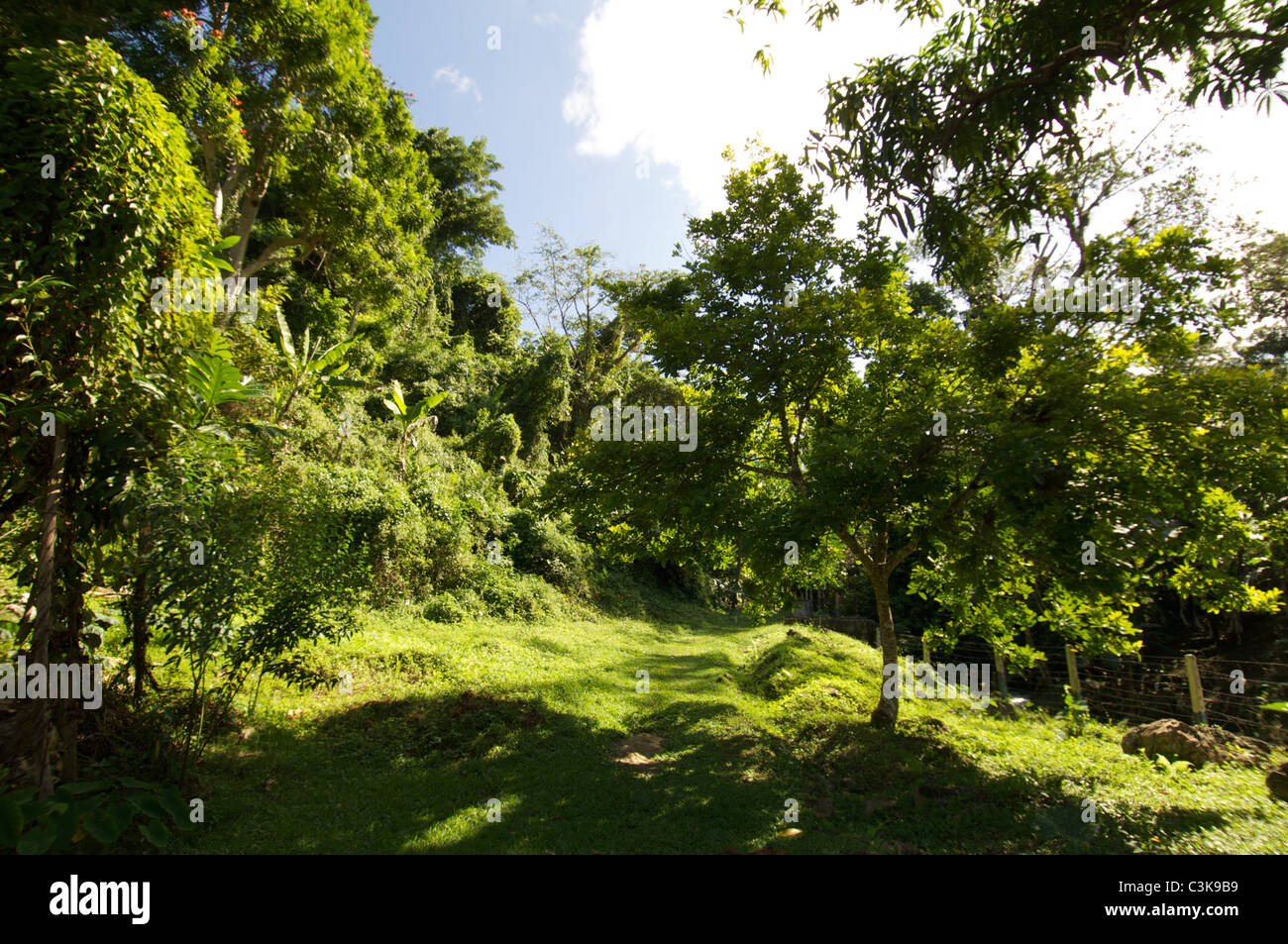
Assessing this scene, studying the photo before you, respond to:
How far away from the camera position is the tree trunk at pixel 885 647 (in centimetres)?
891

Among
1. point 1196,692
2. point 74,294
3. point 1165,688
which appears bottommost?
point 1165,688

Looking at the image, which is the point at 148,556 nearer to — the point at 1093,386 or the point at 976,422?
the point at 976,422

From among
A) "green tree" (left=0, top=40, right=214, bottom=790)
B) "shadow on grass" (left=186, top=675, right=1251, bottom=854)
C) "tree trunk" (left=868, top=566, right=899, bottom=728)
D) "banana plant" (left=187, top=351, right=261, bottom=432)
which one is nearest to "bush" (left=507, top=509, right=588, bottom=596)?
"shadow on grass" (left=186, top=675, right=1251, bottom=854)

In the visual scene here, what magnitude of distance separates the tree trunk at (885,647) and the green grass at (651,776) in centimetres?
31

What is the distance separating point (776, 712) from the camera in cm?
1009

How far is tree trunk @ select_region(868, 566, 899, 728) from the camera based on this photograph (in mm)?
8906

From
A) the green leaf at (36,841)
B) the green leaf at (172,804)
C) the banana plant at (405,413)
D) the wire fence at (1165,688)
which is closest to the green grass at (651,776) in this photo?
the green leaf at (172,804)

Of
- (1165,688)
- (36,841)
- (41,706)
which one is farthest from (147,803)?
(1165,688)

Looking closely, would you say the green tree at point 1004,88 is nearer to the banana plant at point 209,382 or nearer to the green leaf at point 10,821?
the banana plant at point 209,382

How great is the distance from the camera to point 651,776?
6965mm

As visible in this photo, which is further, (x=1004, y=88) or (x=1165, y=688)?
(x=1165, y=688)

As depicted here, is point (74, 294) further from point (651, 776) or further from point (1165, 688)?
point (1165, 688)

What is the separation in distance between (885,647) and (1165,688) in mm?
9031

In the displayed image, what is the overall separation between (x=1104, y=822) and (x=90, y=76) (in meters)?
10.7
